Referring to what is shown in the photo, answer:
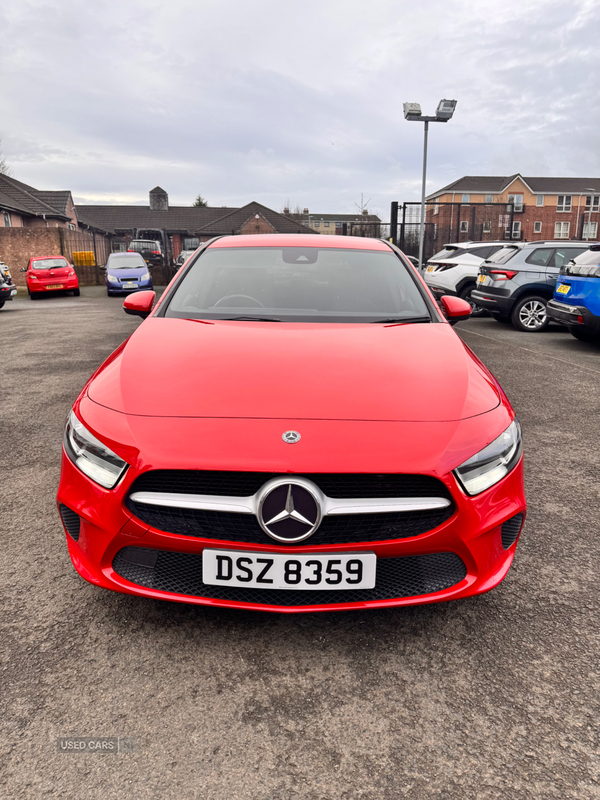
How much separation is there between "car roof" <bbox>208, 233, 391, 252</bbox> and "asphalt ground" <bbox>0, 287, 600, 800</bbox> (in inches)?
80.6

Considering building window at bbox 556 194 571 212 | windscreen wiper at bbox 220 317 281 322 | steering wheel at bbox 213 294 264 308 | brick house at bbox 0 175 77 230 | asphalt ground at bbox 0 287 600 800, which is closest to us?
asphalt ground at bbox 0 287 600 800

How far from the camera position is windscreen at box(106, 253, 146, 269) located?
21688mm

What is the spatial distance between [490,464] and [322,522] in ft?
2.03

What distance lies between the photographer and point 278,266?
3.59 metres

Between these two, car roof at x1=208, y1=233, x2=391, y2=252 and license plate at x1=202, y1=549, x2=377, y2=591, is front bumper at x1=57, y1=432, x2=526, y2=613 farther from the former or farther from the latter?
car roof at x1=208, y1=233, x2=391, y2=252

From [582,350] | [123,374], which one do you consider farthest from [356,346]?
[582,350]

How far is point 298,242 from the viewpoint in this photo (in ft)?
12.6

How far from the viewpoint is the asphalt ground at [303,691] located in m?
1.58

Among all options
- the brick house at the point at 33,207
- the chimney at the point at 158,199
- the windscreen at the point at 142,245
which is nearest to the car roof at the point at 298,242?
the windscreen at the point at 142,245

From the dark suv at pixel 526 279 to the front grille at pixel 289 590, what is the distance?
401 inches

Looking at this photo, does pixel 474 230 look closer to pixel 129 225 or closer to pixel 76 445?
pixel 76 445

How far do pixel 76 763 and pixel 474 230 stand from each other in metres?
25.7

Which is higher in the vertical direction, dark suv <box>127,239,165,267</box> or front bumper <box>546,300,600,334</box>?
dark suv <box>127,239,165,267</box>

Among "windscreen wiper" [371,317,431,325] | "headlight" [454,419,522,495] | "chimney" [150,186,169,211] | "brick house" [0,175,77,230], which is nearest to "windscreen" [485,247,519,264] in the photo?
"windscreen wiper" [371,317,431,325]
